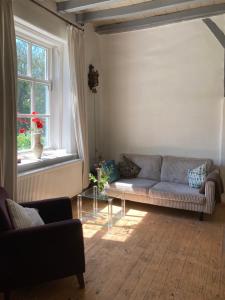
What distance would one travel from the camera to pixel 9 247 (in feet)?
5.93

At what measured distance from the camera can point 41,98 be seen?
385cm

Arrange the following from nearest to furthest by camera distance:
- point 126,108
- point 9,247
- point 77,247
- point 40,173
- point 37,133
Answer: point 9,247
point 77,247
point 40,173
point 37,133
point 126,108

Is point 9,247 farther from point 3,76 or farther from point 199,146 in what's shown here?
point 199,146

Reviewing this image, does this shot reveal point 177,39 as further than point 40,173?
Yes

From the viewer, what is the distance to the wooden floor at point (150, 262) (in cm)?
204

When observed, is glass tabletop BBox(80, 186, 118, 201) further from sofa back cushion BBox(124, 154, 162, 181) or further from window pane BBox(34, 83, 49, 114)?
window pane BBox(34, 83, 49, 114)

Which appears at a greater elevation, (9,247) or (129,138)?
(129,138)

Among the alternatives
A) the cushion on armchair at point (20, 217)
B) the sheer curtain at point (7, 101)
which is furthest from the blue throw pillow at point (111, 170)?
the cushion on armchair at point (20, 217)

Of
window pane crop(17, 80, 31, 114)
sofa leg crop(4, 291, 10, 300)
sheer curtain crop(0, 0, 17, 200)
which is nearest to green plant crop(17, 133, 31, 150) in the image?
window pane crop(17, 80, 31, 114)

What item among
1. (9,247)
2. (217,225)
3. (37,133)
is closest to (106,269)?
(9,247)

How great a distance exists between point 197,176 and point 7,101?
265cm

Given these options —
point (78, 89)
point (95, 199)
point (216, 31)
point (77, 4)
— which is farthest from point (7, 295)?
point (216, 31)

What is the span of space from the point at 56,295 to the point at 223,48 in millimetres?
3900

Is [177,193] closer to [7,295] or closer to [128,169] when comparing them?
[128,169]
